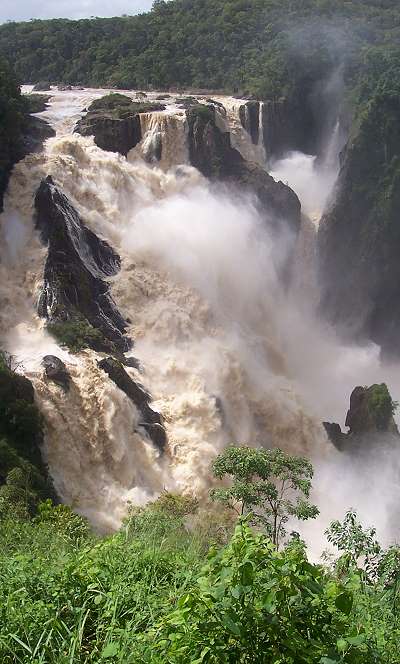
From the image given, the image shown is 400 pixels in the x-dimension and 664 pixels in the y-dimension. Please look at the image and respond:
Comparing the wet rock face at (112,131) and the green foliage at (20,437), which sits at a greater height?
the wet rock face at (112,131)

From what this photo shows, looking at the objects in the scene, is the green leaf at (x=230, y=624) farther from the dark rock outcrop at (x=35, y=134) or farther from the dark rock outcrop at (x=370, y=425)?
the dark rock outcrop at (x=35, y=134)

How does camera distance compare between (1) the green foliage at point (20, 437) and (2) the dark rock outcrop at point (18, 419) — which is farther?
(2) the dark rock outcrop at point (18, 419)

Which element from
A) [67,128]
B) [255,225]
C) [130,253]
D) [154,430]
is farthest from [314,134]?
[154,430]

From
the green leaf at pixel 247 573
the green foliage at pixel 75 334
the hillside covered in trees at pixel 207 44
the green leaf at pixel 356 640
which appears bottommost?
the green leaf at pixel 356 640

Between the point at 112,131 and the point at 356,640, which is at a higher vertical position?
the point at 112,131

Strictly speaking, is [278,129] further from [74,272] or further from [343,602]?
[343,602]

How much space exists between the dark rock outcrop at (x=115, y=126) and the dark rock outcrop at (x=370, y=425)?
14521mm

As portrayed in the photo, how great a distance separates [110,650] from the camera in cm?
455

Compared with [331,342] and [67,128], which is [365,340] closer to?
[331,342]

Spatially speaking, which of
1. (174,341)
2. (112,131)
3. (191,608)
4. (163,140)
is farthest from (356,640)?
(163,140)

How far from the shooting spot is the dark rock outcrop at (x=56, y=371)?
20125 mm

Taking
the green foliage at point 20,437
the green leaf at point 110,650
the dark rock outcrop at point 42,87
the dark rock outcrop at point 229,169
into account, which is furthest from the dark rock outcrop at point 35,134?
the green leaf at point 110,650

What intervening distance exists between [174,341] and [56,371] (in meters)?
5.89

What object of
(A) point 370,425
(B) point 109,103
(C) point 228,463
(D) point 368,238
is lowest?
(C) point 228,463
